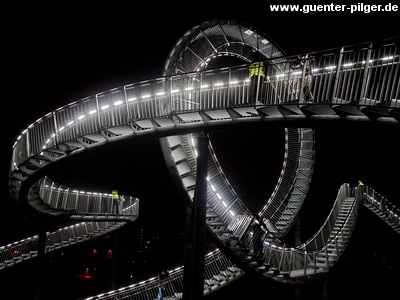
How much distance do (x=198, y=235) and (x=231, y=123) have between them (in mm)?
3327

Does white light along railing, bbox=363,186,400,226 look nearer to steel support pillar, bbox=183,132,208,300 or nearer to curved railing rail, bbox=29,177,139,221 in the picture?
steel support pillar, bbox=183,132,208,300

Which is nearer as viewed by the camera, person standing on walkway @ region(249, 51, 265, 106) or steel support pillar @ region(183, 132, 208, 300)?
person standing on walkway @ region(249, 51, 265, 106)

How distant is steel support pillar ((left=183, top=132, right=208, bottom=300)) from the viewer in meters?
8.93

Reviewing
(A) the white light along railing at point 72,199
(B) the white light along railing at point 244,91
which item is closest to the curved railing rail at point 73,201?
(A) the white light along railing at point 72,199

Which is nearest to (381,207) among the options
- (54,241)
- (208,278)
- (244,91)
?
(208,278)

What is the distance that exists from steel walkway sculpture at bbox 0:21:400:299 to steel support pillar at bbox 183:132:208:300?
83 cm

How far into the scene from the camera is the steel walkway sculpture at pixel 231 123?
816 centimetres

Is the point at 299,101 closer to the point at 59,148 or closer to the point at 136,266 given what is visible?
the point at 59,148

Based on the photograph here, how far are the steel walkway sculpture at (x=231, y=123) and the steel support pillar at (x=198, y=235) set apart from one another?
832mm

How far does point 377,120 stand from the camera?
752 cm

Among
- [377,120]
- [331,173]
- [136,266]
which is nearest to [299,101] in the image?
[377,120]

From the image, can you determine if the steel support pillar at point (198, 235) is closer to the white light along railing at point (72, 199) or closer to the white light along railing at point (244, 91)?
the white light along railing at point (244, 91)

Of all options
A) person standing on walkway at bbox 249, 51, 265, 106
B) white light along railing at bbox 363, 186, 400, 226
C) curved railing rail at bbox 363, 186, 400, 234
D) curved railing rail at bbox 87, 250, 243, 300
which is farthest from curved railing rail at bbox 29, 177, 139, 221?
curved railing rail at bbox 363, 186, 400, 234

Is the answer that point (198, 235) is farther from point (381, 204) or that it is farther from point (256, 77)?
point (381, 204)
